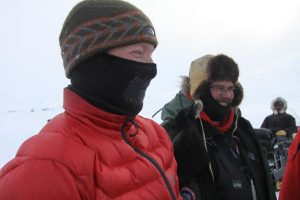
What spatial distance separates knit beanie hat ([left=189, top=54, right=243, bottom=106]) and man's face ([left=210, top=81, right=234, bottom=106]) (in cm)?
3

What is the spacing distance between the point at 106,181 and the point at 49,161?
193 mm

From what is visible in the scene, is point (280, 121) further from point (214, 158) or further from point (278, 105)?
point (214, 158)

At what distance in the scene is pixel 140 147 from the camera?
1.37 m

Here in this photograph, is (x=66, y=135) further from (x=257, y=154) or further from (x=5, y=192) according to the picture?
(x=257, y=154)

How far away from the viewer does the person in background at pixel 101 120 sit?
1.03m

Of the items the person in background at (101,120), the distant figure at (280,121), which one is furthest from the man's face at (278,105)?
the person in background at (101,120)

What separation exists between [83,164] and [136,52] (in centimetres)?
48

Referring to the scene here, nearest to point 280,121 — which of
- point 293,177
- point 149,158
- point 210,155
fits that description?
point 293,177

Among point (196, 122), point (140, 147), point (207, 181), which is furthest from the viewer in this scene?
point (196, 122)

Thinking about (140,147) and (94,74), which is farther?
(140,147)

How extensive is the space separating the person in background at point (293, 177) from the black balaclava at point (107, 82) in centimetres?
121

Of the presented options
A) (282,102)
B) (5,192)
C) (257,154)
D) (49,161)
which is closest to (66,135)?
(49,161)

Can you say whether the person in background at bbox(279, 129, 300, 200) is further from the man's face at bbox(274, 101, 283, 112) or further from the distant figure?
the man's face at bbox(274, 101, 283, 112)

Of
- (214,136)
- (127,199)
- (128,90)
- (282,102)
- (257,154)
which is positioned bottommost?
(282,102)
